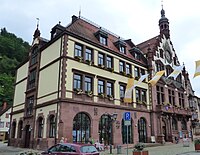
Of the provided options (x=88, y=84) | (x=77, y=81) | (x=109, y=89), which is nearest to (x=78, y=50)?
(x=77, y=81)

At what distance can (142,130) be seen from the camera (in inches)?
1277

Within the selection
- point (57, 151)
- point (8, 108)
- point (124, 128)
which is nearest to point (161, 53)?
point (124, 128)

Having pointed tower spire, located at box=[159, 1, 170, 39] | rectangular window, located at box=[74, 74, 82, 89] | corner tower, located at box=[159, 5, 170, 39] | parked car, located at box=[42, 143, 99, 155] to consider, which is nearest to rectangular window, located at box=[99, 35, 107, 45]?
rectangular window, located at box=[74, 74, 82, 89]

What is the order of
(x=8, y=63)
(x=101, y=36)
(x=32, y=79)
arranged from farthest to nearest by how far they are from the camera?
1. (x=8, y=63)
2. (x=32, y=79)
3. (x=101, y=36)

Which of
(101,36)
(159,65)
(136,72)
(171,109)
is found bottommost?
(171,109)

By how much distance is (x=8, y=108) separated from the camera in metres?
59.0

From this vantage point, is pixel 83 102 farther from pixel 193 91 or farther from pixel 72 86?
pixel 193 91

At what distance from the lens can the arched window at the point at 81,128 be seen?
76.8ft

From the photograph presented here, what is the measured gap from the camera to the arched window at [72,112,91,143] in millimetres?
23414

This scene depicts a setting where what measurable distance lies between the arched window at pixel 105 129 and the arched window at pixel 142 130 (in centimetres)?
651

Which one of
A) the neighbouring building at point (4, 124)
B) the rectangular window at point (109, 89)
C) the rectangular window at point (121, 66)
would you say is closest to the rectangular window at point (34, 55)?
the rectangular window at point (109, 89)

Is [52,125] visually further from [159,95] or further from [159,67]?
[159,67]

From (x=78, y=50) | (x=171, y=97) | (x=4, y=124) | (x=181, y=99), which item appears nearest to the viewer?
(x=78, y=50)

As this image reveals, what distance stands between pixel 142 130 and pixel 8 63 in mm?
54681
